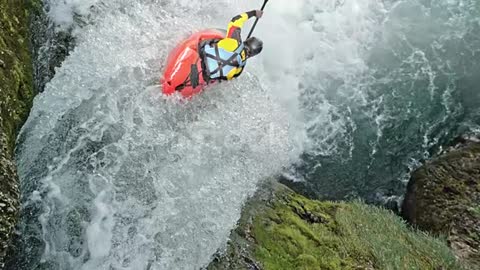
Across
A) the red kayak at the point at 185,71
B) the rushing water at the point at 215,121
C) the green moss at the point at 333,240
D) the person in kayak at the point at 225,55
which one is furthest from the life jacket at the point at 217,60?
the green moss at the point at 333,240

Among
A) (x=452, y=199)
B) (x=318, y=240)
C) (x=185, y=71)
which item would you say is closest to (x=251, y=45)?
(x=185, y=71)

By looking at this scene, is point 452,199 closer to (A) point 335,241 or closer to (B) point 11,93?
(A) point 335,241

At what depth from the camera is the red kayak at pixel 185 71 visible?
20.6 feet

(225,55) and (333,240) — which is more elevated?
(225,55)

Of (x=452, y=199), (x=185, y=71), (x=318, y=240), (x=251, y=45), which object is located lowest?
(x=452, y=199)

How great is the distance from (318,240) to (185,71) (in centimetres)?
255

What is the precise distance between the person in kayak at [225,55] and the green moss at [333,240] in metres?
1.72

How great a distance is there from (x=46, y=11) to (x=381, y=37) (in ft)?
19.4

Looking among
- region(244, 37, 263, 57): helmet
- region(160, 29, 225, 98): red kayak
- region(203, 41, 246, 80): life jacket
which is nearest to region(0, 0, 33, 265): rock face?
region(160, 29, 225, 98): red kayak

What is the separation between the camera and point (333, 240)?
5.66m

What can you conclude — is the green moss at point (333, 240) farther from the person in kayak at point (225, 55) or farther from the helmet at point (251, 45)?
the helmet at point (251, 45)

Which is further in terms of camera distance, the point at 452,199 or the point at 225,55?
the point at 452,199

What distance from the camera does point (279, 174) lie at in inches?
287

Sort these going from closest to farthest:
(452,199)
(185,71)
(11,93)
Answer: (11,93)
(185,71)
(452,199)
